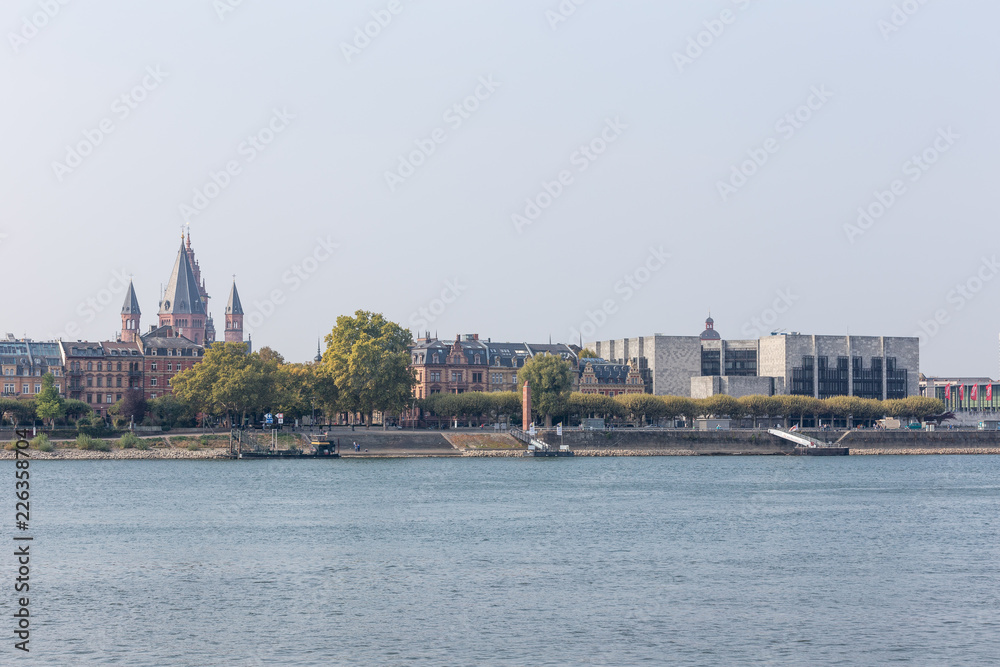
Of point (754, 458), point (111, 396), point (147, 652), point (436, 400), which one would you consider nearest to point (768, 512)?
point (147, 652)

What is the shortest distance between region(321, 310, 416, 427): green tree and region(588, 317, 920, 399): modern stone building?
6371cm

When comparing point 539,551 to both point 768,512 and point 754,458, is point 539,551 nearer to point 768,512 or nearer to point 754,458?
point 768,512

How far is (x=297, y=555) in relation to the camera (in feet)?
174

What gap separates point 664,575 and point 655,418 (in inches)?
4540

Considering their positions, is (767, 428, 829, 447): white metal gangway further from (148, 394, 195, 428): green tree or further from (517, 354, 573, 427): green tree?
(148, 394, 195, 428): green tree

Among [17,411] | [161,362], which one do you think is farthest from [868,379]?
[17,411]

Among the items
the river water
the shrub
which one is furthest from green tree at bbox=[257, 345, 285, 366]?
the river water

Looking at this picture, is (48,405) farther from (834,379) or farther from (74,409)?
(834,379)

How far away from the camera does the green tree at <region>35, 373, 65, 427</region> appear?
442 ft

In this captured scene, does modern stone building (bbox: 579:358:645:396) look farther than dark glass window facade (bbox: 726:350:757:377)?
No

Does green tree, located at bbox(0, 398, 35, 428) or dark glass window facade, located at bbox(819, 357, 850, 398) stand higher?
dark glass window facade, located at bbox(819, 357, 850, 398)

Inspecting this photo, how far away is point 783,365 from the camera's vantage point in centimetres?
18925

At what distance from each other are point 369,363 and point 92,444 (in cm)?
2848

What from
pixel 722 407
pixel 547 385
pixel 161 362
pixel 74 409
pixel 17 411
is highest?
pixel 161 362
